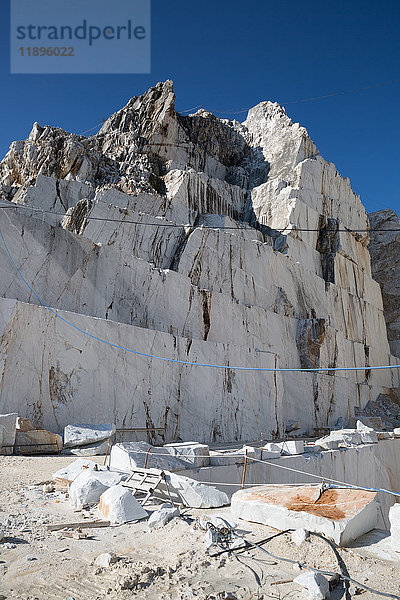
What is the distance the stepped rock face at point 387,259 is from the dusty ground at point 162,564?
1300 inches

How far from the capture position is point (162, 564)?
294cm

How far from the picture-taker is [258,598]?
98.1 inches

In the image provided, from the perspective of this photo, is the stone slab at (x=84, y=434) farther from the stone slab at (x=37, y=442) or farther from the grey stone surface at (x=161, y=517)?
the grey stone surface at (x=161, y=517)

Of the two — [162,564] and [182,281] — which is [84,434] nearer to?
[162,564]

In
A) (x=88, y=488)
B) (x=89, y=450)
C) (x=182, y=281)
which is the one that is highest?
(x=182, y=281)

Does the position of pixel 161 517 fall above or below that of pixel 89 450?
above

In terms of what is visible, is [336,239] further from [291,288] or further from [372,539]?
[372,539]

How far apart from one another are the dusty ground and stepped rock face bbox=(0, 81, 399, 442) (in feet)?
18.3

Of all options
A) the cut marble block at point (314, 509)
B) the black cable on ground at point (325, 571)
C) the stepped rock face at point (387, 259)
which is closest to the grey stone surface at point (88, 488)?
the cut marble block at point (314, 509)

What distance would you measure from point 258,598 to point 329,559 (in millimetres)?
758

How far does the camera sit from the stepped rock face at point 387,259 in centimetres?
3403

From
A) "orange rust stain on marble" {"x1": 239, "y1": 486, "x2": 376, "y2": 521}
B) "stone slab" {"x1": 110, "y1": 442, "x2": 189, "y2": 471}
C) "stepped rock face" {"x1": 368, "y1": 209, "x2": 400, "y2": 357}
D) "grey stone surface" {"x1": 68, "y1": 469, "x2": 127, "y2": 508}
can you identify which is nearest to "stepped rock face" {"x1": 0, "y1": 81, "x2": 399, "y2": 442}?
"stone slab" {"x1": 110, "y1": 442, "x2": 189, "y2": 471}

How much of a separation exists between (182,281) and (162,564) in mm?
11195

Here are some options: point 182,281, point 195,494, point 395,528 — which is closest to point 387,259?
point 182,281
